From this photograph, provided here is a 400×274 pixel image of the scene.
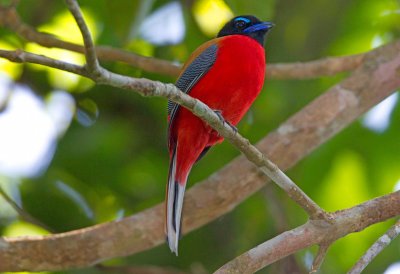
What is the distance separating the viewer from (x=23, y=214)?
5.62 metres

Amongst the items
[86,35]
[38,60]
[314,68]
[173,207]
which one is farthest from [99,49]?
[86,35]

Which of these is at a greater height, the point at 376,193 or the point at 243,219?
the point at 376,193

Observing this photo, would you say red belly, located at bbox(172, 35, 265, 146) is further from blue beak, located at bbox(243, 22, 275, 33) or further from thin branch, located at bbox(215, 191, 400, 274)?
thin branch, located at bbox(215, 191, 400, 274)

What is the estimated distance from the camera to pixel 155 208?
522 cm

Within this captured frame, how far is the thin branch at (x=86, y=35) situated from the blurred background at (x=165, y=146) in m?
2.46

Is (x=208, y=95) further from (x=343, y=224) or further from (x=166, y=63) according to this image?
(x=343, y=224)

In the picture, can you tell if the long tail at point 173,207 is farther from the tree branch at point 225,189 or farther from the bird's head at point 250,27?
the bird's head at point 250,27

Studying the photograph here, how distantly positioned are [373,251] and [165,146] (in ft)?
9.59

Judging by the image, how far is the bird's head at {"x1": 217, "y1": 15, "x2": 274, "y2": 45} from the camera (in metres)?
5.57

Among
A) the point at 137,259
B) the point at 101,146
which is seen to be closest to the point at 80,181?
the point at 101,146

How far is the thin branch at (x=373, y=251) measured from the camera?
3513 mm

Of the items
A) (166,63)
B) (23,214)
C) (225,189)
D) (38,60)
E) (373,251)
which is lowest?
(23,214)

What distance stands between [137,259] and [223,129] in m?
2.24

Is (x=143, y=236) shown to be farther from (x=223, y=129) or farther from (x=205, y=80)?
(x=223, y=129)
